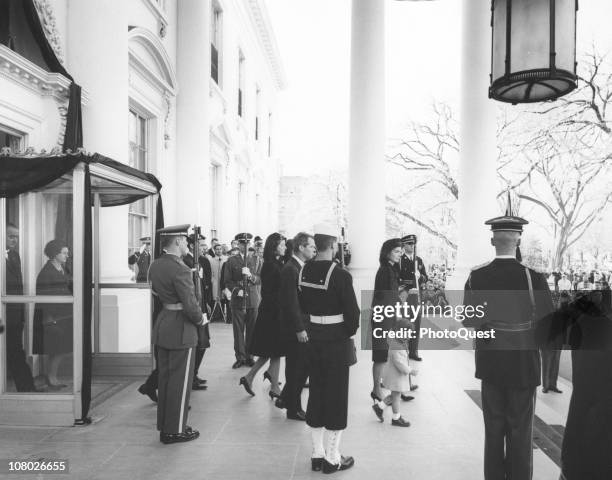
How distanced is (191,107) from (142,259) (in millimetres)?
4618

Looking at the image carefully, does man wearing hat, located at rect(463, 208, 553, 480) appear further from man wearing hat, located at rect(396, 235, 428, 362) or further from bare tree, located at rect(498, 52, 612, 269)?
bare tree, located at rect(498, 52, 612, 269)

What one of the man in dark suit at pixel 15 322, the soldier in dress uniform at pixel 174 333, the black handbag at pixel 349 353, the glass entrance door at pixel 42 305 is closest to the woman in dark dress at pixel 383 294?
the black handbag at pixel 349 353

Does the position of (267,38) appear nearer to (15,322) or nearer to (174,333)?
(15,322)

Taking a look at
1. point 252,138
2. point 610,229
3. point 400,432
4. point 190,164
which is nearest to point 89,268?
point 400,432

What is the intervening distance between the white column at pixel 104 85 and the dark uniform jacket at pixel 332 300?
16.5 feet

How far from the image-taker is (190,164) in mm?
13484

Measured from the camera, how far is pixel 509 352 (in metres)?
3.87

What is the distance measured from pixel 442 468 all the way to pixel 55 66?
7.23 m

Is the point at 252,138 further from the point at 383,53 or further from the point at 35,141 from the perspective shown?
the point at 35,141

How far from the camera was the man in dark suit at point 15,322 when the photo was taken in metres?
5.87

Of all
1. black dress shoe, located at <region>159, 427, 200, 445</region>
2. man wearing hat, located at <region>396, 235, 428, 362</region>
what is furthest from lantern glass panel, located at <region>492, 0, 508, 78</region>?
man wearing hat, located at <region>396, 235, 428, 362</region>

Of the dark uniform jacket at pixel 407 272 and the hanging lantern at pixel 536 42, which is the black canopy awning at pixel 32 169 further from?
the dark uniform jacket at pixel 407 272

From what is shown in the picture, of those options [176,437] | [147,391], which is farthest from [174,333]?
[147,391]

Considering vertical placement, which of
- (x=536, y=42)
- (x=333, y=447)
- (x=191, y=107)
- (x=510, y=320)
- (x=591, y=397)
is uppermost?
(x=191, y=107)
